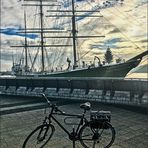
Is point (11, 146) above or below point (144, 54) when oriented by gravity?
below

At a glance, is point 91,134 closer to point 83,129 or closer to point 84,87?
point 83,129

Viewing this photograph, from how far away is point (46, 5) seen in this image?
197 ft

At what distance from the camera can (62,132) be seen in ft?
31.6

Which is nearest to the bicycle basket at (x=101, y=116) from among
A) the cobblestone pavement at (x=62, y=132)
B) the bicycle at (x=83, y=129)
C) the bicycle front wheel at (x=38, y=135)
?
the bicycle at (x=83, y=129)

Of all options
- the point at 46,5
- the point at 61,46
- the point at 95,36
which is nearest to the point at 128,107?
the point at 95,36

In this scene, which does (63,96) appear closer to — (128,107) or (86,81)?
(86,81)

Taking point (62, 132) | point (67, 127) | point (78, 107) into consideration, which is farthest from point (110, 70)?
point (62, 132)

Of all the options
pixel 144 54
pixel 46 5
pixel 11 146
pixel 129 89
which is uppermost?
pixel 46 5

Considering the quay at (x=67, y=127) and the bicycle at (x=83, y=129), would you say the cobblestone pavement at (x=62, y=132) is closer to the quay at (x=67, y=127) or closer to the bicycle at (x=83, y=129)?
the quay at (x=67, y=127)

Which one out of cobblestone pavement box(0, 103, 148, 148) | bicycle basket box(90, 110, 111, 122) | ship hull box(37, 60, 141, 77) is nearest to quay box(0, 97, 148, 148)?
cobblestone pavement box(0, 103, 148, 148)

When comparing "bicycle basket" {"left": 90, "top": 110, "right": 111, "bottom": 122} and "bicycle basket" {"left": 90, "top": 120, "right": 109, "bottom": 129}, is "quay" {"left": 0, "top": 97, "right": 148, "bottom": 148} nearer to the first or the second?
"bicycle basket" {"left": 90, "top": 120, "right": 109, "bottom": 129}

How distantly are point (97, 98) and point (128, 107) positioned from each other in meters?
3.38

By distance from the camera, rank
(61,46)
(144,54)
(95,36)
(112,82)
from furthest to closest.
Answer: (61,46) < (95,36) < (144,54) < (112,82)

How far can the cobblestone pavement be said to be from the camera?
26.7 feet
